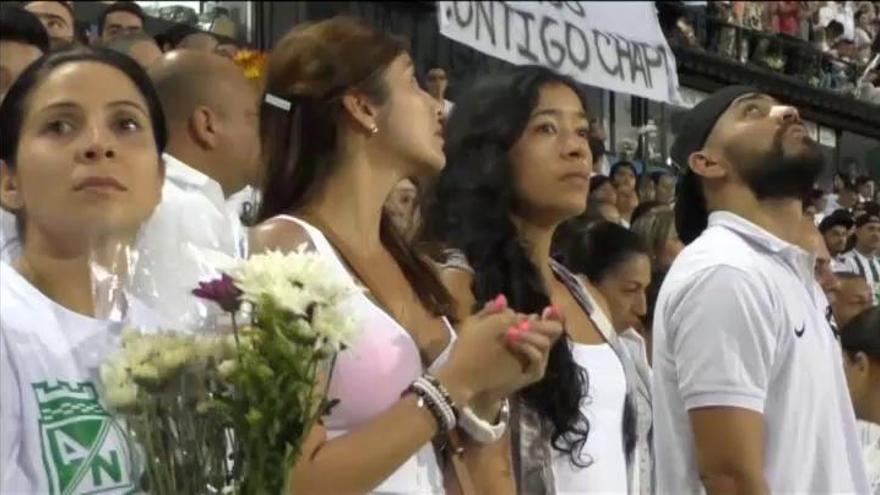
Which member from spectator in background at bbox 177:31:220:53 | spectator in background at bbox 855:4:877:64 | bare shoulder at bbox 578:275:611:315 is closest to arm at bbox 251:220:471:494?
bare shoulder at bbox 578:275:611:315

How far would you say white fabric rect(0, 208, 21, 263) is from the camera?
1.65m

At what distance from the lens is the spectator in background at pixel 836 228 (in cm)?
239

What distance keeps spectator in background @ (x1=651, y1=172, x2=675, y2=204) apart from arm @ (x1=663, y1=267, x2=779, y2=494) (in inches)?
14.6

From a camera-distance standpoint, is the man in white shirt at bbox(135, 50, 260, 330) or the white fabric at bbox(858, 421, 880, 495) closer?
the man in white shirt at bbox(135, 50, 260, 330)

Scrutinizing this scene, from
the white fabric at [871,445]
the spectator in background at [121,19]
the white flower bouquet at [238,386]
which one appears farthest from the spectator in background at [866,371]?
the spectator in background at [121,19]

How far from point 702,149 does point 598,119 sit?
0.21 metres

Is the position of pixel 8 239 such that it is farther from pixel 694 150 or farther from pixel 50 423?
pixel 694 150

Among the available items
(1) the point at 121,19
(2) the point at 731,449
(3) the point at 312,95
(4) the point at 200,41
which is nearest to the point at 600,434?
(2) the point at 731,449

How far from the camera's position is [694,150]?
2.32 m

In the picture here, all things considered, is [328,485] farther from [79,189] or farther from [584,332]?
[584,332]

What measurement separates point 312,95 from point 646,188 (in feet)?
3.01

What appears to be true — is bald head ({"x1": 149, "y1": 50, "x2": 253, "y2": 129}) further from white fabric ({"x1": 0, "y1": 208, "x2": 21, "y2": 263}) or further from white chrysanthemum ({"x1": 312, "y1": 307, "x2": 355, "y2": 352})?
white chrysanthemum ({"x1": 312, "y1": 307, "x2": 355, "y2": 352})

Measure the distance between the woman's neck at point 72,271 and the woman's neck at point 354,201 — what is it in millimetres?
241

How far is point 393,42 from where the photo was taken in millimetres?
1774
